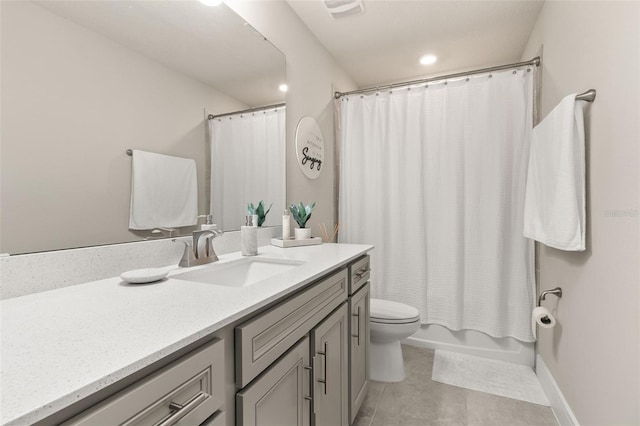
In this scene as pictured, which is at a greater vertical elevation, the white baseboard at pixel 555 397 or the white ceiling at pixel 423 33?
the white ceiling at pixel 423 33

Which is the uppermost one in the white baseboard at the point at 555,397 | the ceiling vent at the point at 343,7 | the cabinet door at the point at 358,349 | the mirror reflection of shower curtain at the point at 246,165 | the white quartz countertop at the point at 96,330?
the ceiling vent at the point at 343,7

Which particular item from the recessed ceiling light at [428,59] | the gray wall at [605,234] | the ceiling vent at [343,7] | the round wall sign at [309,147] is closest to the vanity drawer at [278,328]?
A: the gray wall at [605,234]

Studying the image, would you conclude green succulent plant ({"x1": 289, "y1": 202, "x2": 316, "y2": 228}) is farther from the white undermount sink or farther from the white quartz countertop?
the white quartz countertop

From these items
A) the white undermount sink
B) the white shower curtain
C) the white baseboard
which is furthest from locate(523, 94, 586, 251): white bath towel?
the white undermount sink

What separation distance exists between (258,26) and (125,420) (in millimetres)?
1879

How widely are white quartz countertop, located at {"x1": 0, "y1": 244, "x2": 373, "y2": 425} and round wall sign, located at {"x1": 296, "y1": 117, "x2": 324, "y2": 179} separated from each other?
4.28 feet

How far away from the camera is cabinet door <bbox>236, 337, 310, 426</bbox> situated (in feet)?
2.40

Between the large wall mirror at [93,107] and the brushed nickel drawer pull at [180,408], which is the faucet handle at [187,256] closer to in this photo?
the large wall mirror at [93,107]

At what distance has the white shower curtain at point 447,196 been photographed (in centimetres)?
211

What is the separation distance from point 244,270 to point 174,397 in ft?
2.74

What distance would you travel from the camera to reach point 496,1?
6.32ft

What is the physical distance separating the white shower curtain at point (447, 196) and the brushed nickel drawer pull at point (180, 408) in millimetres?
2017

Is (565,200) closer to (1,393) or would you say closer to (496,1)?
(496,1)

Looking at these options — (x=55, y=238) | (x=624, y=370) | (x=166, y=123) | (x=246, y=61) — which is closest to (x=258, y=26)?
(x=246, y=61)
